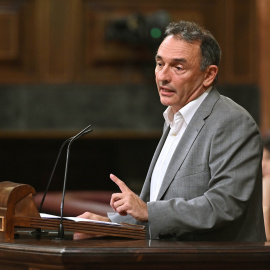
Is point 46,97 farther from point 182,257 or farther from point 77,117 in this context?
point 182,257

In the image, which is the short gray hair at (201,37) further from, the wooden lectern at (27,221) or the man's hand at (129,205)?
the wooden lectern at (27,221)

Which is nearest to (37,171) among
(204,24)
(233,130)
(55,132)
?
(55,132)

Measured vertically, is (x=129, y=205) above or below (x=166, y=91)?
below

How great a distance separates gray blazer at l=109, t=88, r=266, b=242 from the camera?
2170 mm

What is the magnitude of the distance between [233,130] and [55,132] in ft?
13.6

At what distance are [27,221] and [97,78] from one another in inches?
177

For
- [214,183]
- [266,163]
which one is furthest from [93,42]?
[214,183]

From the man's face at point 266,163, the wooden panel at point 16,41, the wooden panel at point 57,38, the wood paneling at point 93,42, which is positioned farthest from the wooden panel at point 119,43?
the man's face at point 266,163

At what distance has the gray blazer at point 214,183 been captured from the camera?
2.17 metres

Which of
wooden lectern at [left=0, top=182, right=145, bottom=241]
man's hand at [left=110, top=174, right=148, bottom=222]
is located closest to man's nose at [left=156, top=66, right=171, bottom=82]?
man's hand at [left=110, top=174, right=148, bottom=222]

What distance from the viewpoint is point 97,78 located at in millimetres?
6523

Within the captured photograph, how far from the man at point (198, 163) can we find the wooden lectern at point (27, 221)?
79mm

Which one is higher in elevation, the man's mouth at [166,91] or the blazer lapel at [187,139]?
the man's mouth at [166,91]

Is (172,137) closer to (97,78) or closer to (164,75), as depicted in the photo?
(164,75)
